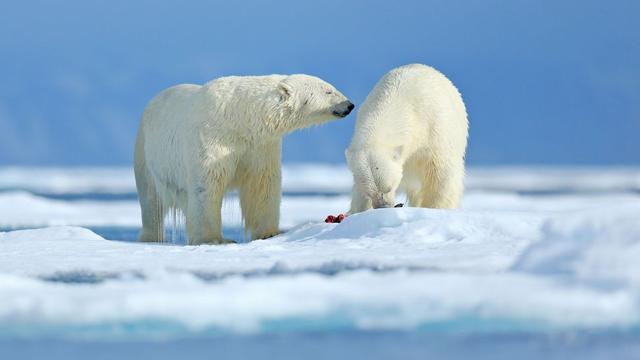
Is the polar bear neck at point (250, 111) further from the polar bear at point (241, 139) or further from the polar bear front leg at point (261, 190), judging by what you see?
the polar bear front leg at point (261, 190)

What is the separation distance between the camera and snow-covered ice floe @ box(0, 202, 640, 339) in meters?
3.86

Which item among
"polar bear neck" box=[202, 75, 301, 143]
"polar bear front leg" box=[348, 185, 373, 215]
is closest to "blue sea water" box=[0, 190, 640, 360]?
"polar bear front leg" box=[348, 185, 373, 215]

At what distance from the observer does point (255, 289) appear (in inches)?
169

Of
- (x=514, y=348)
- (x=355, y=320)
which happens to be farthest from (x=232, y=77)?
(x=514, y=348)

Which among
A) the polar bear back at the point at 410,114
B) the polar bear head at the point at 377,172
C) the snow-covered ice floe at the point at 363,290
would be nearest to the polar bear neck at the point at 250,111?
the polar bear back at the point at 410,114

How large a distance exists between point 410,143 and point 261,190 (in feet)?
4.07

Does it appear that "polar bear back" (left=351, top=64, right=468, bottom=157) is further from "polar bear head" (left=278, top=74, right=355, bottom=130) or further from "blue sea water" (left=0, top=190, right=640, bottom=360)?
"blue sea water" (left=0, top=190, right=640, bottom=360)

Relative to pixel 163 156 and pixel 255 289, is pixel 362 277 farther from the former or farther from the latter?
pixel 163 156

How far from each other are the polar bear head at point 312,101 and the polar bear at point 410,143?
0.18 metres

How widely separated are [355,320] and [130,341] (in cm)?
86

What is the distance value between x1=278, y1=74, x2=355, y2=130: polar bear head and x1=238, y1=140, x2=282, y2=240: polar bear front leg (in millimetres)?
329

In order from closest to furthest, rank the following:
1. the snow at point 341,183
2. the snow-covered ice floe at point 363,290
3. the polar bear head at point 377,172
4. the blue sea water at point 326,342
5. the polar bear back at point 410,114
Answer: the blue sea water at point 326,342
the snow-covered ice floe at point 363,290
the polar bear head at point 377,172
the polar bear back at point 410,114
the snow at point 341,183

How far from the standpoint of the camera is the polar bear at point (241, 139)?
735cm

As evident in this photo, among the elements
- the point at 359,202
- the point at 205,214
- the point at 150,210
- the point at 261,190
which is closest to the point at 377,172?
the point at 359,202
